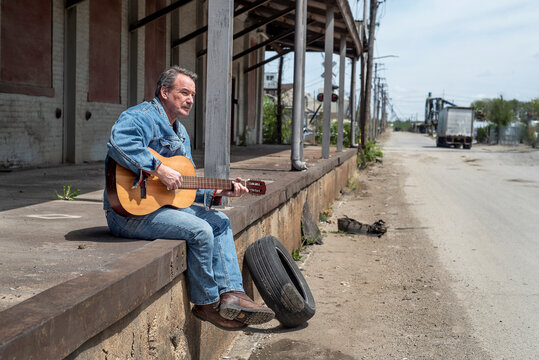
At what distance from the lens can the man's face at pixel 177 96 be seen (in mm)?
3633

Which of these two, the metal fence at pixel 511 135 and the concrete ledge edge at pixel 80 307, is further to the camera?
the metal fence at pixel 511 135

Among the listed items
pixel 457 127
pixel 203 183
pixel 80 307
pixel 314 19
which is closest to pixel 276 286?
pixel 203 183

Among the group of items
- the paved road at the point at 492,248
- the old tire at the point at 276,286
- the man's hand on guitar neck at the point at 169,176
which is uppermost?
the man's hand on guitar neck at the point at 169,176

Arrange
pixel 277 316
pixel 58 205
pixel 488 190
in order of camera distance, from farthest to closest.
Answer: pixel 488 190 < pixel 58 205 < pixel 277 316

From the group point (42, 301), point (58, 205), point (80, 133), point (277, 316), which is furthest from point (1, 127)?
point (42, 301)

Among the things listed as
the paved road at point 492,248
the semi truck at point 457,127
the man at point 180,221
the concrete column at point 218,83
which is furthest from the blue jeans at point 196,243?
the semi truck at point 457,127

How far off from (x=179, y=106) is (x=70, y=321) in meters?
1.79

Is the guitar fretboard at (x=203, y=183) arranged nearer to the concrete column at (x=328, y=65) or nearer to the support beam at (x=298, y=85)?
the support beam at (x=298, y=85)

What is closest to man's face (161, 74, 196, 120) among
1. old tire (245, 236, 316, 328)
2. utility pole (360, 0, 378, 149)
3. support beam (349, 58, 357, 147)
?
old tire (245, 236, 316, 328)

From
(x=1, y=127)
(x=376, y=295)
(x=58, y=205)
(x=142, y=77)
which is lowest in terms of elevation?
(x=376, y=295)

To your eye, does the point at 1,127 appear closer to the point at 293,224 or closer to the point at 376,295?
the point at 293,224

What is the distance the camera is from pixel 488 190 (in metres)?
14.7

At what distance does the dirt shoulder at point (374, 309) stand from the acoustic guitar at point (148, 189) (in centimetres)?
137

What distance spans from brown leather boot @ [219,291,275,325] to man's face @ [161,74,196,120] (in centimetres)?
111
